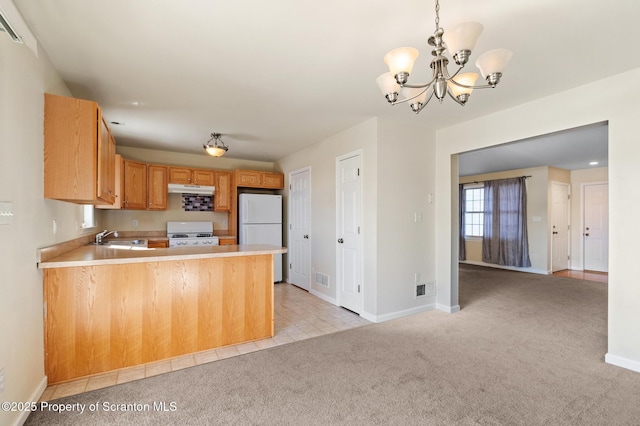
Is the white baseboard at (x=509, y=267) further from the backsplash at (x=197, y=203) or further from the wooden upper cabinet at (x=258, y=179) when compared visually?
the backsplash at (x=197, y=203)

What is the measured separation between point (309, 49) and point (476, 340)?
3.04 m

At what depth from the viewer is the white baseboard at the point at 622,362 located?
242 centimetres

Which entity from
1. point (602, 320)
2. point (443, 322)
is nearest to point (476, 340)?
point (443, 322)

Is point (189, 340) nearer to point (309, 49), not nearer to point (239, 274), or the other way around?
point (239, 274)

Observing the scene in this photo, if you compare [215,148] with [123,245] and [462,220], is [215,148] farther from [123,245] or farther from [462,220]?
[462,220]

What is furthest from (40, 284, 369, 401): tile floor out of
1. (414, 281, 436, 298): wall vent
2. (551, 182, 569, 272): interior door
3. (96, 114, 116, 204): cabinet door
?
(551, 182, 569, 272): interior door

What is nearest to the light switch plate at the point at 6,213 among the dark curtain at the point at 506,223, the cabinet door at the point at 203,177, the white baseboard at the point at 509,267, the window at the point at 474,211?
the cabinet door at the point at 203,177

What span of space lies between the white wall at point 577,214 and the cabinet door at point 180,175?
843 centimetres

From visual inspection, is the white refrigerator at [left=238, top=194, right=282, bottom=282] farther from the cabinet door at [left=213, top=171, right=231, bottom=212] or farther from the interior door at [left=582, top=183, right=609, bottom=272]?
the interior door at [left=582, top=183, right=609, bottom=272]

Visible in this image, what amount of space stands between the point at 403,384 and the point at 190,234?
4478mm

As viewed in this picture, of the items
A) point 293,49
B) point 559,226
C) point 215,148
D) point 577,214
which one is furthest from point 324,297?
point 577,214

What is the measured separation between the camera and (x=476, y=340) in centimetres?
302

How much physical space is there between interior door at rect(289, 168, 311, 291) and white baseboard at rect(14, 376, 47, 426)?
11.1 feet

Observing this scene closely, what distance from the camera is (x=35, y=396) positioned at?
6.48 ft
